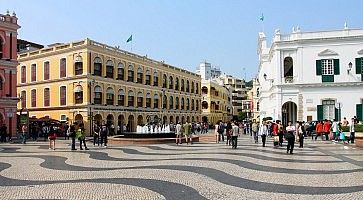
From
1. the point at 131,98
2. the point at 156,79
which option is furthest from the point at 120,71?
the point at 156,79

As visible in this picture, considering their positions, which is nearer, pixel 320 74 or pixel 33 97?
pixel 320 74

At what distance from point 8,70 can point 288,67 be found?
91.3 ft

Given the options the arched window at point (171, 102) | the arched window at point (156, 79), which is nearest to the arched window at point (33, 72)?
the arched window at point (156, 79)

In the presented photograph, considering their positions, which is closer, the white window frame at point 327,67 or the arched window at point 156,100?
the white window frame at point 327,67

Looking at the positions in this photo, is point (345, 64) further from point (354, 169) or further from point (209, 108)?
point (209, 108)

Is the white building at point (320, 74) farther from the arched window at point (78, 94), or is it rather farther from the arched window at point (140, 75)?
the arched window at point (140, 75)

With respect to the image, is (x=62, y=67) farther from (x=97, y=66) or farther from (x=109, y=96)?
(x=109, y=96)

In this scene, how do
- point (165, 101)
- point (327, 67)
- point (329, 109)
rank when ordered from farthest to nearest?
point (165, 101) → point (327, 67) → point (329, 109)

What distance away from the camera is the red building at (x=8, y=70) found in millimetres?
39719

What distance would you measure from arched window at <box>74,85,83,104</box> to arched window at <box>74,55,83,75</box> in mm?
1727

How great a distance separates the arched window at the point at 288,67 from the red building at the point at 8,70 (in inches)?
1056

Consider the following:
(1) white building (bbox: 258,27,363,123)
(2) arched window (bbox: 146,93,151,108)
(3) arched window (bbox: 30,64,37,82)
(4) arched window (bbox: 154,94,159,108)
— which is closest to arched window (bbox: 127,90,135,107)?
(2) arched window (bbox: 146,93,151,108)

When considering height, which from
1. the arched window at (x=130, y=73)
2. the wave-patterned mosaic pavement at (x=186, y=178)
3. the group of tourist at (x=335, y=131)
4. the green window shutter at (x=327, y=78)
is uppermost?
the arched window at (x=130, y=73)

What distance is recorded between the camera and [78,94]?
49375 mm
